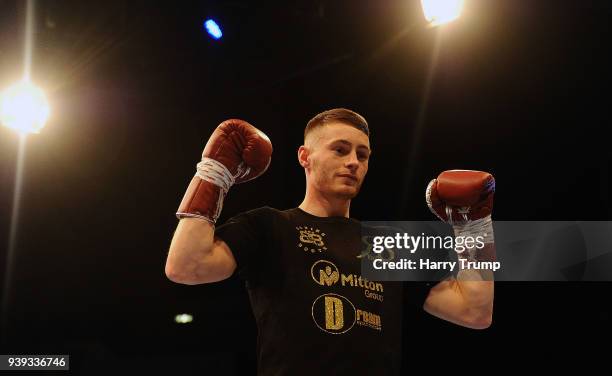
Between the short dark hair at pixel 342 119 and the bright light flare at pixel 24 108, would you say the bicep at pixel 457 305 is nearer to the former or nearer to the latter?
the short dark hair at pixel 342 119

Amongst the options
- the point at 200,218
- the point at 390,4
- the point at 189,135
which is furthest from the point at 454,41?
the point at 200,218

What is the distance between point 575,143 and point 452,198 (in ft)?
10.1

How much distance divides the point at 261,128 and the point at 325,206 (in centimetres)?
293

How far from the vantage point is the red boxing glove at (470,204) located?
86.2 inches

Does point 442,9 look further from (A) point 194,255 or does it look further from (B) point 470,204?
(A) point 194,255

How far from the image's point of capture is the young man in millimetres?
1851

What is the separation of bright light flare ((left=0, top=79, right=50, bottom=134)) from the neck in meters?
2.81

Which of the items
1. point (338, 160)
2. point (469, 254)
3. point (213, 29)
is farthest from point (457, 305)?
point (213, 29)

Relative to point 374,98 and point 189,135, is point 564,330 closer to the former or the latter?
point 374,98

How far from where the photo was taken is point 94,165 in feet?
16.1

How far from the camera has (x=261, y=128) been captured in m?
5.09

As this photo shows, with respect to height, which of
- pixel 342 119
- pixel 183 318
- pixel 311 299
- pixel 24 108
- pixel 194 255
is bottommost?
pixel 311 299

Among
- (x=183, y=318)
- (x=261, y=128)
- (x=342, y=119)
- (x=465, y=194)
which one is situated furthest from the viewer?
(x=183, y=318)

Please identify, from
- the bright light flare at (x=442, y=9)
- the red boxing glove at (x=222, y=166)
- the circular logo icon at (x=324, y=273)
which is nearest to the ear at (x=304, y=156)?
the red boxing glove at (x=222, y=166)
